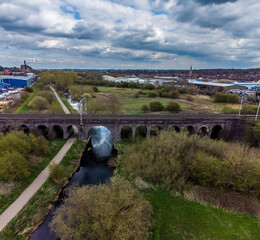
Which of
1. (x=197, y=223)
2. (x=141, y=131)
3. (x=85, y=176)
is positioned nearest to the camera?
(x=197, y=223)

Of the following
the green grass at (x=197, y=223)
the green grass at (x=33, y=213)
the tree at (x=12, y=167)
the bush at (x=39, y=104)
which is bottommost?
the green grass at (x=33, y=213)

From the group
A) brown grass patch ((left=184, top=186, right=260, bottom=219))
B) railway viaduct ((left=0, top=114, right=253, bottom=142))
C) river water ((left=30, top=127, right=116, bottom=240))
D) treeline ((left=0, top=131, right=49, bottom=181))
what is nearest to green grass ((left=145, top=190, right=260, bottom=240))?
brown grass patch ((left=184, top=186, right=260, bottom=219))

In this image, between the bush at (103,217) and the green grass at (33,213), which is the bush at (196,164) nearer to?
the bush at (103,217)

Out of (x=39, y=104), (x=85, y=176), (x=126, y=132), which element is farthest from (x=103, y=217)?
(x=39, y=104)

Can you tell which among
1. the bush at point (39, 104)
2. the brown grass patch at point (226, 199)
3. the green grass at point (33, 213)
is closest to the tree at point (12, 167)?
the green grass at point (33, 213)

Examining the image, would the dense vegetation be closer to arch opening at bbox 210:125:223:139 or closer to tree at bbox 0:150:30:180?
tree at bbox 0:150:30:180

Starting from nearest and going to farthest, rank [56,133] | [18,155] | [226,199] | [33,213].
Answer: [33,213]
[226,199]
[18,155]
[56,133]

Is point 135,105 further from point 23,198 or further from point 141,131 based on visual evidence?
point 23,198
